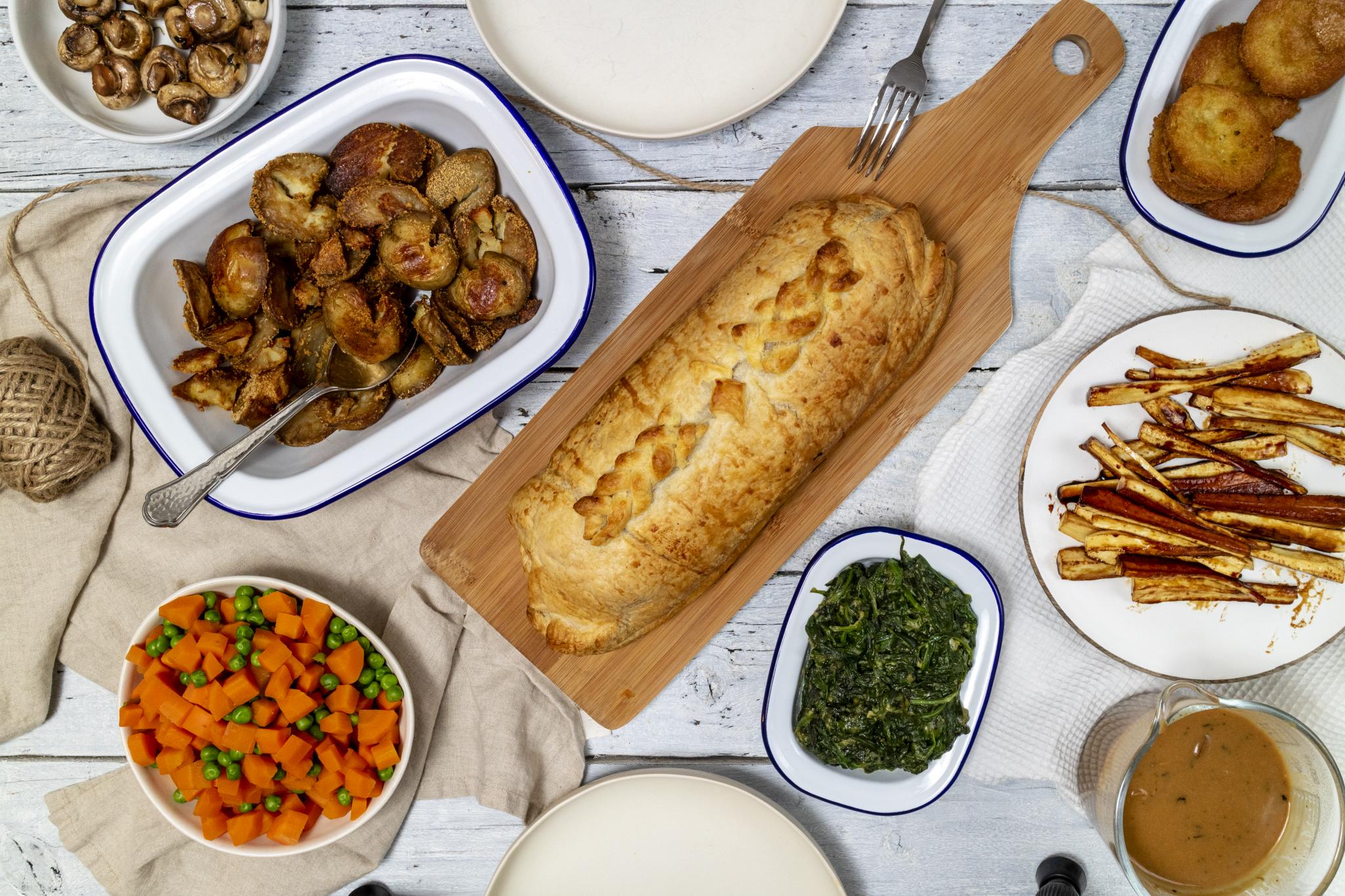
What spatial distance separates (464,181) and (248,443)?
1.12m

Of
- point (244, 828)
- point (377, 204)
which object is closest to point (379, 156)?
point (377, 204)

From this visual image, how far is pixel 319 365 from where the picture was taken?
2.74m

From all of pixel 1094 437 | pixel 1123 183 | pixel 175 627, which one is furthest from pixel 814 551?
pixel 175 627

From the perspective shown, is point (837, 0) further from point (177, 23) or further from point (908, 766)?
point (908, 766)

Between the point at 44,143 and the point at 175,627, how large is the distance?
194 centimetres

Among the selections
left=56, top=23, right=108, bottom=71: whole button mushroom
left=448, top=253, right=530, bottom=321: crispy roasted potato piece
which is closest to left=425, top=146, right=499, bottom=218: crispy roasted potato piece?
left=448, top=253, right=530, bottom=321: crispy roasted potato piece

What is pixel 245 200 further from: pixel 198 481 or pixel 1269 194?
pixel 1269 194

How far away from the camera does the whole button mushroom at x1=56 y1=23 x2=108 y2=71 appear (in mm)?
2842

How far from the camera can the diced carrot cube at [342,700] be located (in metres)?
2.84

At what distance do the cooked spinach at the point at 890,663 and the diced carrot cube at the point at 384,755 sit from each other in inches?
56.5

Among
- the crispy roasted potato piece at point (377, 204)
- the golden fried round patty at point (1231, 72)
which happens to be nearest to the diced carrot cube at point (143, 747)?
the crispy roasted potato piece at point (377, 204)

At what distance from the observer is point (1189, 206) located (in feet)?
9.16

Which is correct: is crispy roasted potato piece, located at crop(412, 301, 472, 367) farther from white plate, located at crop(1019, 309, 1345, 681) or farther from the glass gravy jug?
the glass gravy jug

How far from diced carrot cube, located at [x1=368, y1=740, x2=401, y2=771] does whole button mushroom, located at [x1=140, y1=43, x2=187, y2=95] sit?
2443 mm
